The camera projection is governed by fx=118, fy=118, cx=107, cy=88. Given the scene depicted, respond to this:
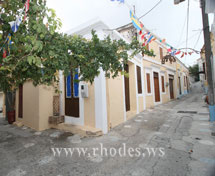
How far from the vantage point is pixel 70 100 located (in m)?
5.57

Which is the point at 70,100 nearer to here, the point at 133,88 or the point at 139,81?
the point at 133,88

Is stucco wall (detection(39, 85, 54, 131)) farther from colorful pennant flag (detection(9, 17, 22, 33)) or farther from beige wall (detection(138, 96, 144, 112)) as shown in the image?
beige wall (detection(138, 96, 144, 112))

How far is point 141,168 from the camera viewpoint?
2.40 m

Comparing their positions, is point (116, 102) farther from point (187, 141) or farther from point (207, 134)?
point (207, 134)

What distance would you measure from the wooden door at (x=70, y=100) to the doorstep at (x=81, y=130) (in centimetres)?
52

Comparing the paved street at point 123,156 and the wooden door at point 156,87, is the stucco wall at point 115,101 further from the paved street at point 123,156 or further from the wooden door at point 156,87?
the wooden door at point 156,87

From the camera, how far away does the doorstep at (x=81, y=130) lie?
417 centimetres

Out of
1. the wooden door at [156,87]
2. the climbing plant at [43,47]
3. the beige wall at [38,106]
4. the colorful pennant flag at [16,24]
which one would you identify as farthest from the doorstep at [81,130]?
the wooden door at [156,87]

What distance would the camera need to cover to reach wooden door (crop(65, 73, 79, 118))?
5.30 meters

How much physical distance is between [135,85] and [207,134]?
13.0 feet

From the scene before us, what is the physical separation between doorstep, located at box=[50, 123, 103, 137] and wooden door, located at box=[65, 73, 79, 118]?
0.52 metres

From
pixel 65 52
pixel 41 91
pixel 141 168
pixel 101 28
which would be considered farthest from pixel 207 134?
pixel 41 91

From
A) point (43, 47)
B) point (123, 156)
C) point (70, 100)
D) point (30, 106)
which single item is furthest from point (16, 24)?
point (30, 106)

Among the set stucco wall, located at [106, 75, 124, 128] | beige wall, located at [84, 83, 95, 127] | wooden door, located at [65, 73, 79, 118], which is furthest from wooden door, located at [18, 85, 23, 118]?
stucco wall, located at [106, 75, 124, 128]
